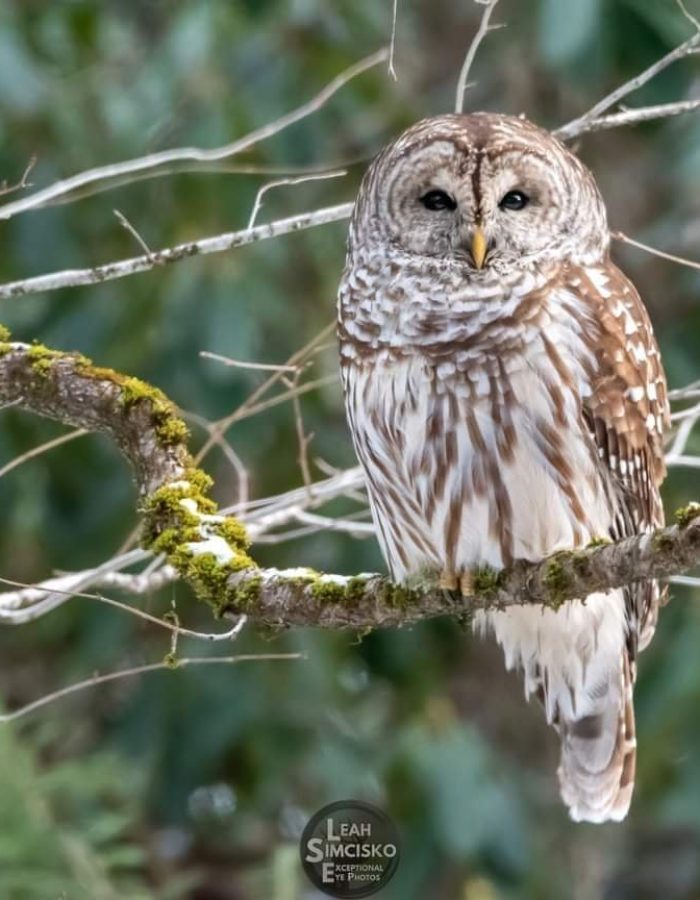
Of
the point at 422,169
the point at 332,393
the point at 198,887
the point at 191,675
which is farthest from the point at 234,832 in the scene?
the point at 422,169

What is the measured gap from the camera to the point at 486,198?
423 centimetres

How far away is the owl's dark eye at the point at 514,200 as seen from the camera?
4289mm

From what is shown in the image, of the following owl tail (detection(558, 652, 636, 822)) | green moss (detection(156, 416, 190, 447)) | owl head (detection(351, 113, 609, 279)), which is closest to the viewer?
green moss (detection(156, 416, 190, 447))

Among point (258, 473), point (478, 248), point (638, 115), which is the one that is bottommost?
point (478, 248)

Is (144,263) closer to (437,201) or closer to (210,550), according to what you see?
(210,550)

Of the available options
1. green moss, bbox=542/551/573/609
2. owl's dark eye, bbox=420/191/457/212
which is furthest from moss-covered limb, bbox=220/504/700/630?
owl's dark eye, bbox=420/191/457/212

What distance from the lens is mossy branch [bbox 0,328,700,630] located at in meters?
3.73

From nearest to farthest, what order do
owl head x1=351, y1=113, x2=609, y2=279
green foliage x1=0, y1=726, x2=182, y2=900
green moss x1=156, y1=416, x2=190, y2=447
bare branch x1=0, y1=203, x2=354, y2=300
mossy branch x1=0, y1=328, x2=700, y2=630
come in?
mossy branch x1=0, y1=328, x2=700, y2=630
bare branch x1=0, y1=203, x2=354, y2=300
green moss x1=156, y1=416, x2=190, y2=447
owl head x1=351, y1=113, x2=609, y2=279
green foliage x1=0, y1=726, x2=182, y2=900

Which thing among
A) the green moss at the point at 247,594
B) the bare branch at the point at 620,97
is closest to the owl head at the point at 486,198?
the bare branch at the point at 620,97

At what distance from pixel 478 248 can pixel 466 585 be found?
28.4 inches

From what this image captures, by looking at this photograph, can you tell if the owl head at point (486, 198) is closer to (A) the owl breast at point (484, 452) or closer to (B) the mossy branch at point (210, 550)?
(A) the owl breast at point (484, 452)

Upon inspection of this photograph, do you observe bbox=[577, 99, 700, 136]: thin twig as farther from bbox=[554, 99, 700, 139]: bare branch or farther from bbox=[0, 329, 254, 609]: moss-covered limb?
bbox=[0, 329, 254, 609]: moss-covered limb

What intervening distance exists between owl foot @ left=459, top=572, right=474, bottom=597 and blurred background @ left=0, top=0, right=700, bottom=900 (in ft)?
5.06

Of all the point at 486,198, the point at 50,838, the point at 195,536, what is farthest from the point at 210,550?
the point at 50,838
